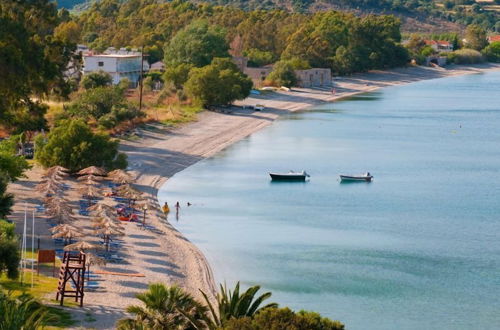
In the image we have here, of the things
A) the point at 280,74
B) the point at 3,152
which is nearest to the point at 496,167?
the point at 3,152

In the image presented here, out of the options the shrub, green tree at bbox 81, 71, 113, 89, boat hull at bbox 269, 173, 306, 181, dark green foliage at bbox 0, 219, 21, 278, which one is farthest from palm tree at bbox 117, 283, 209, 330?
the shrub

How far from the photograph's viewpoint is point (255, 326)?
71.1 feet

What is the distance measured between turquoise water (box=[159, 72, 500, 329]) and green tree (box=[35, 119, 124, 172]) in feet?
14.9

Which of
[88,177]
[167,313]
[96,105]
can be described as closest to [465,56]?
[96,105]

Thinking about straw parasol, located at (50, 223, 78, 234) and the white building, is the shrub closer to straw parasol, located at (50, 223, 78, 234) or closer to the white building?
the white building

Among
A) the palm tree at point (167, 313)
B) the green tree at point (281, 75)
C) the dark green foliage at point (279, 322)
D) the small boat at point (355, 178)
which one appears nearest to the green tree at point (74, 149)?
the small boat at point (355, 178)

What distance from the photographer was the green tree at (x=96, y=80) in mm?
95938

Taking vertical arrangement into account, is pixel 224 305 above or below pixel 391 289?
above

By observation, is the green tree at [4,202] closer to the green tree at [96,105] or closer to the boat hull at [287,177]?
the boat hull at [287,177]

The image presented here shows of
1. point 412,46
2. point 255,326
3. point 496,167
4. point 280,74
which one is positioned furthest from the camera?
point 412,46

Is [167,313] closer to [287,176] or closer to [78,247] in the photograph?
[78,247]

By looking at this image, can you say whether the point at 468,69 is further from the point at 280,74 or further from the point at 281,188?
the point at 281,188

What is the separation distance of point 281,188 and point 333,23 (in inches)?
3562

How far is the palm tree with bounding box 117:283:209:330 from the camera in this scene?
2294 cm
